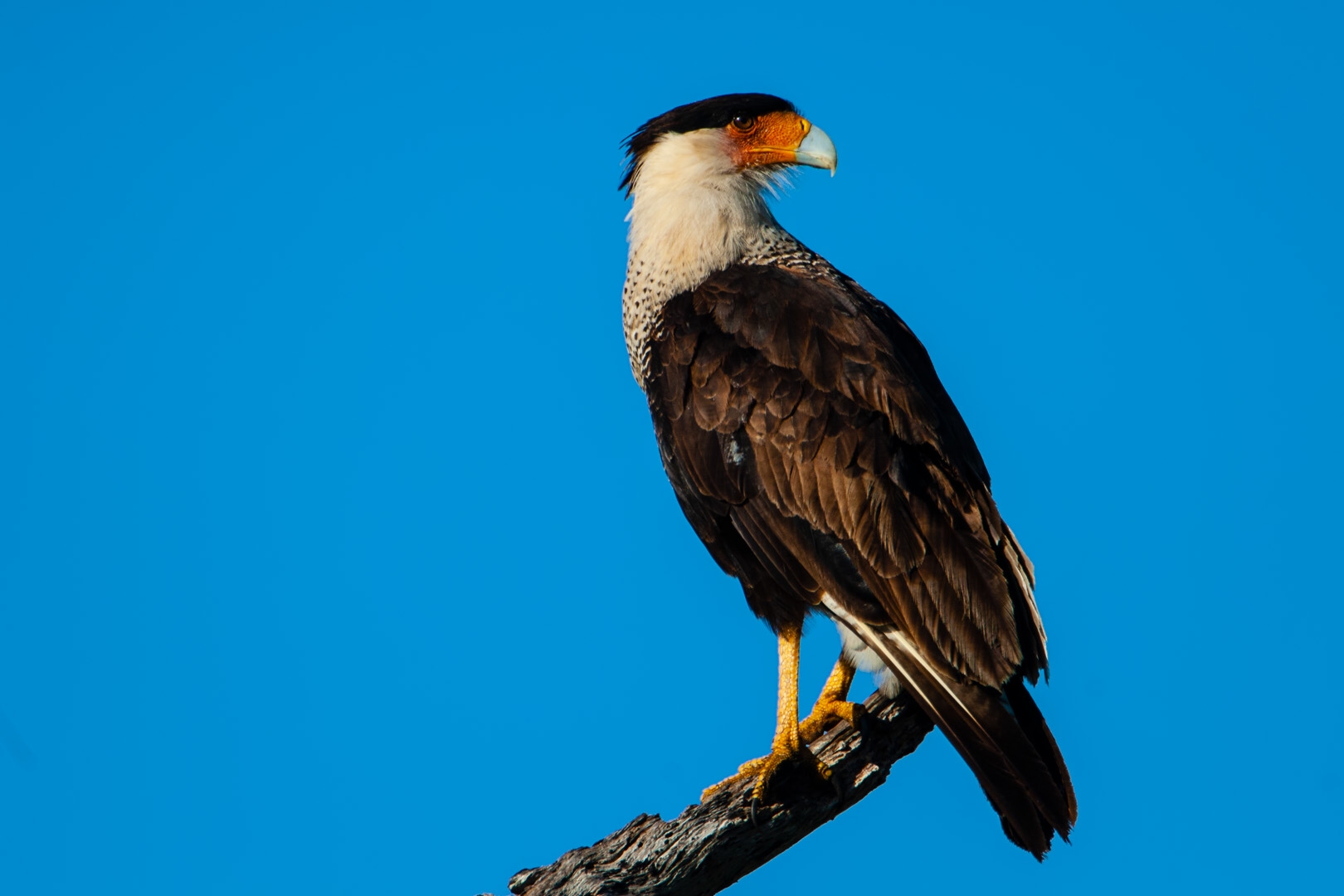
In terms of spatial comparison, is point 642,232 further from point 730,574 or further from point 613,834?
point 613,834

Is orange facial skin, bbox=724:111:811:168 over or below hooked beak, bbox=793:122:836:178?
over

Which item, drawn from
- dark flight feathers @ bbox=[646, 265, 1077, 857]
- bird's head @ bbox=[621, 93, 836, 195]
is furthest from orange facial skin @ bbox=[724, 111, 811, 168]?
dark flight feathers @ bbox=[646, 265, 1077, 857]

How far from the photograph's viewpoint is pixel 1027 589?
5.59 metres

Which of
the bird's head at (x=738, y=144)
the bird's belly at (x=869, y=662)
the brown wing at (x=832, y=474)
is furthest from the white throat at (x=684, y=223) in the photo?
the bird's belly at (x=869, y=662)

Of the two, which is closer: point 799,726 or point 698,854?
point 698,854

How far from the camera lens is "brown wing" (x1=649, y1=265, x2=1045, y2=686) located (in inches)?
211

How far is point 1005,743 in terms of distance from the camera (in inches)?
195

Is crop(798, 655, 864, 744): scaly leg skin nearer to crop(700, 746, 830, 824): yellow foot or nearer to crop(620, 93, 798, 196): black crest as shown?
crop(700, 746, 830, 824): yellow foot

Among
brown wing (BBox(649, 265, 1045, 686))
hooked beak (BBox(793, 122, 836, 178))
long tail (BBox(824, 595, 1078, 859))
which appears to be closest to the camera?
long tail (BBox(824, 595, 1078, 859))

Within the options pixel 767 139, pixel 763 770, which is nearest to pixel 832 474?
pixel 763 770

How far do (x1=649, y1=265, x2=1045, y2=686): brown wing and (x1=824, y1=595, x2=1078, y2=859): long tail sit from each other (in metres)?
0.09

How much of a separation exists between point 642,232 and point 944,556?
234 cm

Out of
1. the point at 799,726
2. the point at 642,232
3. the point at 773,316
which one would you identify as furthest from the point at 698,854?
the point at 642,232

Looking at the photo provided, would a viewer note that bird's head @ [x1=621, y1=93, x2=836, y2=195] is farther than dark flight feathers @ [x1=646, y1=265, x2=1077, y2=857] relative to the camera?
Yes
